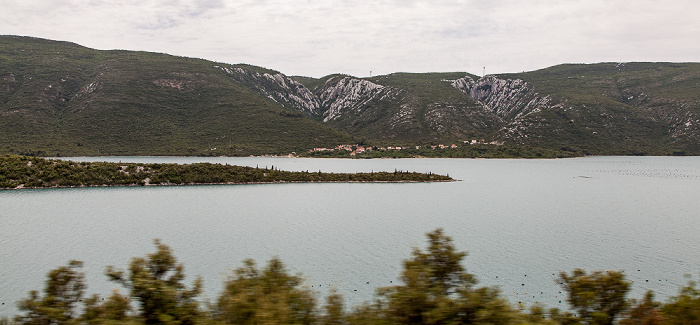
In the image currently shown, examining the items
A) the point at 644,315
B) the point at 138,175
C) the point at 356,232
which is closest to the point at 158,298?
the point at 644,315

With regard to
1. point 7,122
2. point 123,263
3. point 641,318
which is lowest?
point 123,263

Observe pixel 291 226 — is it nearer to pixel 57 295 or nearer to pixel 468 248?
pixel 468 248

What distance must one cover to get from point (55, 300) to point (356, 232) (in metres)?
32.9

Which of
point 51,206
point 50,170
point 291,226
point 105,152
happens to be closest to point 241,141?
point 105,152

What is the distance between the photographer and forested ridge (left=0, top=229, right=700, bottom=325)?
7.11 m

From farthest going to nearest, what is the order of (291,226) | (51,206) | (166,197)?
1. (166,197)
2. (51,206)
3. (291,226)

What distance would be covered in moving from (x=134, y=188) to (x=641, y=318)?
79359 millimetres

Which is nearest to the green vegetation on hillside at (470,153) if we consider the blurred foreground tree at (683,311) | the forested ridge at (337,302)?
the forested ridge at (337,302)

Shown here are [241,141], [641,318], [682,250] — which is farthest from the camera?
[241,141]

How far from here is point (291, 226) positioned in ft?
Result: 143

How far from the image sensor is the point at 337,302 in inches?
306

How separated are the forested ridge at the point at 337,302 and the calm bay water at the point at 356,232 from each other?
13.4 feet

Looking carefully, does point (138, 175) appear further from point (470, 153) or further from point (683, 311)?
point (470, 153)

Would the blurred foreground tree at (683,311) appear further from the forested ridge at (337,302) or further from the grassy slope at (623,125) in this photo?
the grassy slope at (623,125)
